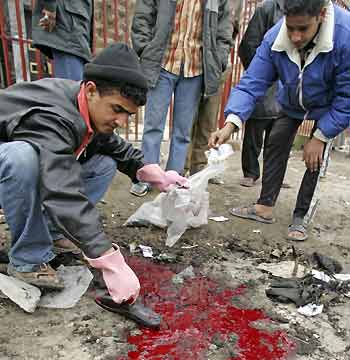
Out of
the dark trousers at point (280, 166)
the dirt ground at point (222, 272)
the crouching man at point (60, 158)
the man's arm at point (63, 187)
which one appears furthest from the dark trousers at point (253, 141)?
the man's arm at point (63, 187)

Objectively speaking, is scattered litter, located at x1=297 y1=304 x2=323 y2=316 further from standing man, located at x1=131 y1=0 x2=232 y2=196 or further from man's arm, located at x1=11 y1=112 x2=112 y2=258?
standing man, located at x1=131 y1=0 x2=232 y2=196

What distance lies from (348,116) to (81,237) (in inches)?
71.0

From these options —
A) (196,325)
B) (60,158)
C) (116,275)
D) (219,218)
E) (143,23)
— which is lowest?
(219,218)

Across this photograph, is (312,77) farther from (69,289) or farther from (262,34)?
(69,289)

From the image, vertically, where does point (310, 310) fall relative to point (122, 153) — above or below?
below

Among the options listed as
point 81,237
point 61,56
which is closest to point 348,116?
point 81,237

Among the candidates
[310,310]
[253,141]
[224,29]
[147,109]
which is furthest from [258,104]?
[310,310]

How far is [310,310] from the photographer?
2102mm

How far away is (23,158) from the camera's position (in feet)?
5.64

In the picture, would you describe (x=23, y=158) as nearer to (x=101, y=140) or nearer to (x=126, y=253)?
(x=101, y=140)

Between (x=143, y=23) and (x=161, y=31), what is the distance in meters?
0.15

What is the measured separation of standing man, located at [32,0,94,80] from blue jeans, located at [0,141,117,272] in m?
1.53

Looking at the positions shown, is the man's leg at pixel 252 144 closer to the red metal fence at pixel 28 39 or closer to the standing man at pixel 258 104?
the standing man at pixel 258 104

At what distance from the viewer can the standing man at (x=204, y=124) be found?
3682 millimetres
